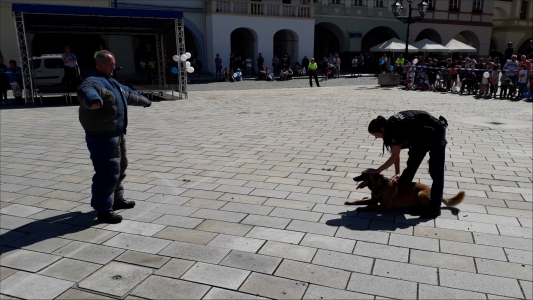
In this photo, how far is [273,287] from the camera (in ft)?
10.5

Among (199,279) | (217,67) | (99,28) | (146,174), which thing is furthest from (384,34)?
(199,279)

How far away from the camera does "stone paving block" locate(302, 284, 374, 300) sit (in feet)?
10.1

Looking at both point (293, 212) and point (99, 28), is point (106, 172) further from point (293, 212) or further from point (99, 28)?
point (99, 28)

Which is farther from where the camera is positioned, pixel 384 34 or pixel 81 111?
pixel 384 34

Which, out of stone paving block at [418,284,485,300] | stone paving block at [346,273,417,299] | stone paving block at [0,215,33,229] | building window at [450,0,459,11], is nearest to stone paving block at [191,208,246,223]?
stone paving block at [346,273,417,299]

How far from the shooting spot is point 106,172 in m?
4.27

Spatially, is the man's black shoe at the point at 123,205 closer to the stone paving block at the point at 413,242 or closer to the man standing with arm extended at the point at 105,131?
the man standing with arm extended at the point at 105,131

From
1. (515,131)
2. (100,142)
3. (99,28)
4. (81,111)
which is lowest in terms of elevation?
(515,131)

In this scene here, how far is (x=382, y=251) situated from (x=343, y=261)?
1.38 feet

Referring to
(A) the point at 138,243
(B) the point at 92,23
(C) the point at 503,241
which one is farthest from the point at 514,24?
(A) the point at 138,243

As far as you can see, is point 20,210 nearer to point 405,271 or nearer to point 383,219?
point 383,219

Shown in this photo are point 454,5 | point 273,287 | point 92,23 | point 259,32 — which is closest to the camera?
point 273,287

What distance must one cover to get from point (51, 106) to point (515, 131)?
13973 mm

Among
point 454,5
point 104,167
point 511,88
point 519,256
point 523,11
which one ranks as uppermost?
point 454,5
